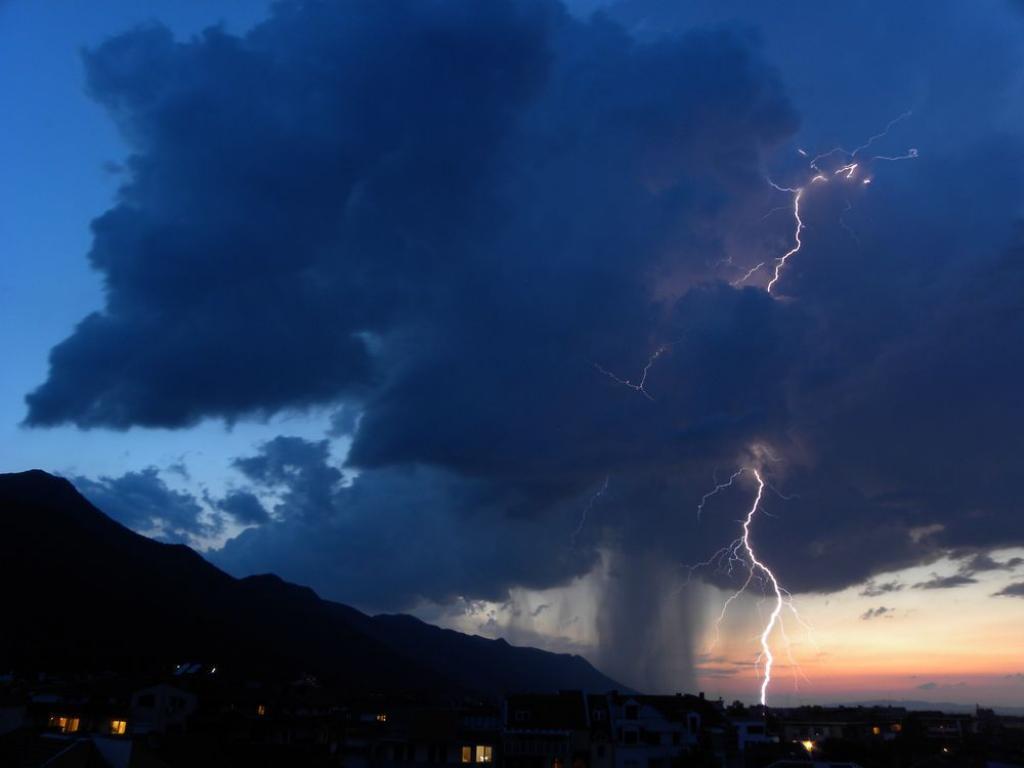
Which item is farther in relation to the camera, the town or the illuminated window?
the illuminated window

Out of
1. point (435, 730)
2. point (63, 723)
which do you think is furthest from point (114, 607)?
point (435, 730)

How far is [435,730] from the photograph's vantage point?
5784 cm

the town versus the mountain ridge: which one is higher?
the mountain ridge

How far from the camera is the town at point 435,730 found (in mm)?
56875

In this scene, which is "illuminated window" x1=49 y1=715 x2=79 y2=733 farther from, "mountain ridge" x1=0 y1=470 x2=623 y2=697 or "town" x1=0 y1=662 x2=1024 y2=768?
"mountain ridge" x1=0 y1=470 x2=623 y2=697

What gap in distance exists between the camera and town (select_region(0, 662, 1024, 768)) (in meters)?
56.9

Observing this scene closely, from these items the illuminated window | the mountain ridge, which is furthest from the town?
the mountain ridge

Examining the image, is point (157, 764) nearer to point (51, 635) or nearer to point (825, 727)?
point (825, 727)

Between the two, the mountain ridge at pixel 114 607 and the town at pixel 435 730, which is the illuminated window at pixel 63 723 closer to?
the town at pixel 435 730

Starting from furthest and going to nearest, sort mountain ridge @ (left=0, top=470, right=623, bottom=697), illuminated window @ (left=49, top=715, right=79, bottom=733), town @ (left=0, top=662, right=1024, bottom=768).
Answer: mountain ridge @ (left=0, top=470, right=623, bottom=697)
illuminated window @ (left=49, top=715, right=79, bottom=733)
town @ (left=0, top=662, right=1024, bottom=768)

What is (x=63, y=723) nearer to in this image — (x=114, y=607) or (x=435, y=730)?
(x=435, y=730)

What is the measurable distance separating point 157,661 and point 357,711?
54.5 meters

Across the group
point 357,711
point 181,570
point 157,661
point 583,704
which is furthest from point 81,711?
point 181,570

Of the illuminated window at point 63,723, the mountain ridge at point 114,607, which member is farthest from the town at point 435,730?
the mountain ridge at point 114,607
